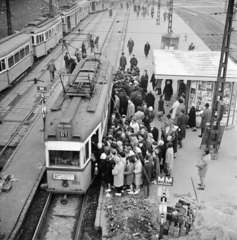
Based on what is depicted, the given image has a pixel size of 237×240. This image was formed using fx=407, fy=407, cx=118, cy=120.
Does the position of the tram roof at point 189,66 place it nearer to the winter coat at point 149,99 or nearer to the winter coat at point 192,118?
the winter coat at point 149,99

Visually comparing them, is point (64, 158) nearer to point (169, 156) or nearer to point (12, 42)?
point (169, 156)

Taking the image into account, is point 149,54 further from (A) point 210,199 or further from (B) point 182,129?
(A) point 210,199

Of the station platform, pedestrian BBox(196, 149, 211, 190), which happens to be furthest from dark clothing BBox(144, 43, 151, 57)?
pedestrian BBox(196, 149, 211, 190)

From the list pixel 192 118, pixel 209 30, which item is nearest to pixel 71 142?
pixel 192 118

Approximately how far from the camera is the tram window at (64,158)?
1162cm

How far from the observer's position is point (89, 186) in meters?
12.7

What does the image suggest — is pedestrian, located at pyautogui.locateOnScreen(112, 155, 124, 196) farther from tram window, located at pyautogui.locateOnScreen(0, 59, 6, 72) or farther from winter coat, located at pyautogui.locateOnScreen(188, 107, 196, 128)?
tram window, located at pyautogui.locateOnScreen(0, 59, 6, 72)

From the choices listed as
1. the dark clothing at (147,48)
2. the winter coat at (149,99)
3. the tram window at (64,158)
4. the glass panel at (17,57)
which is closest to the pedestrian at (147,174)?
the tram window at (64,158)

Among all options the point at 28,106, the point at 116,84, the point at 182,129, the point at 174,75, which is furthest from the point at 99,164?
the point at 28,106

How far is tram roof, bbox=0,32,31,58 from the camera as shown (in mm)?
22125

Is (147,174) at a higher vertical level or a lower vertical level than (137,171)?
lower

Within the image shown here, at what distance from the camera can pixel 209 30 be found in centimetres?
5172

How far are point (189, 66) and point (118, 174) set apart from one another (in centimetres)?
857

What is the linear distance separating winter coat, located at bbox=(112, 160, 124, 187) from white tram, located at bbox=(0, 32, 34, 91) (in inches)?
474
